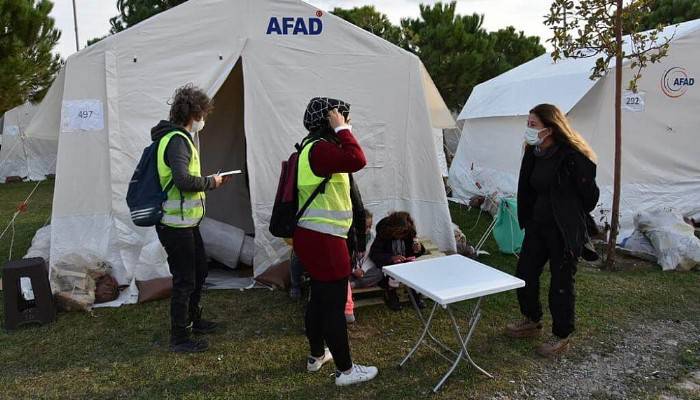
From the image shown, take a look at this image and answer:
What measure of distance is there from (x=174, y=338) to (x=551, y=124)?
2.99 m

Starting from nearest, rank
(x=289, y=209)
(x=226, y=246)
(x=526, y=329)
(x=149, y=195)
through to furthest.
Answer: (x=289, y=209)
(x=149, y=195)
(x=526, y=329)
(x=226, y=246)

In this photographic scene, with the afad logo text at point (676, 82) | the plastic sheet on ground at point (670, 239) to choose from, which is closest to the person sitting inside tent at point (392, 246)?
the plastic sheet on ground at point (670, 239)

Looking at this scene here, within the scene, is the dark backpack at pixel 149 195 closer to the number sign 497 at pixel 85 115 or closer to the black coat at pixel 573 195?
the number sign 497 at pixel 85 115

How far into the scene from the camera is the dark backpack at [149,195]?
3.34 meters

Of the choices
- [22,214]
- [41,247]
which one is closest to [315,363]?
[41,247]

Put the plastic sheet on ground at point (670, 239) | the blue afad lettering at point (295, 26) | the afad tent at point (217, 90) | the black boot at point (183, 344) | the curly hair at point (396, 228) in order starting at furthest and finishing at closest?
the plastic sheet on ground at point (670, 239) → the blue afad lettering at point (295, 26) → the afad tent at point (217, 90) → the curly hair at point (396, 228) → the black boot at point (183, 344)

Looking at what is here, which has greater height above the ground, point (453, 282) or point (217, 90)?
point (217, 90)

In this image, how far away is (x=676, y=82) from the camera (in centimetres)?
711

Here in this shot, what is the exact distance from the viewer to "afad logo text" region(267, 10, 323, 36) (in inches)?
204

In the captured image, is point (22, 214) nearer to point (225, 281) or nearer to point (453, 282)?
point (225, 281)

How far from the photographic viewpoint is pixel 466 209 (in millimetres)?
9344

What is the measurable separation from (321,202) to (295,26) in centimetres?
297

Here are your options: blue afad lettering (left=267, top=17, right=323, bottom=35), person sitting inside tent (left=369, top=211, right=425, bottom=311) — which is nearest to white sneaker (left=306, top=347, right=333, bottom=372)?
person sitting inside tent (left=369, top=211, right=425, bottom=311)

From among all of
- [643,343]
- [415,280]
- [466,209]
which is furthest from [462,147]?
[415,280]
